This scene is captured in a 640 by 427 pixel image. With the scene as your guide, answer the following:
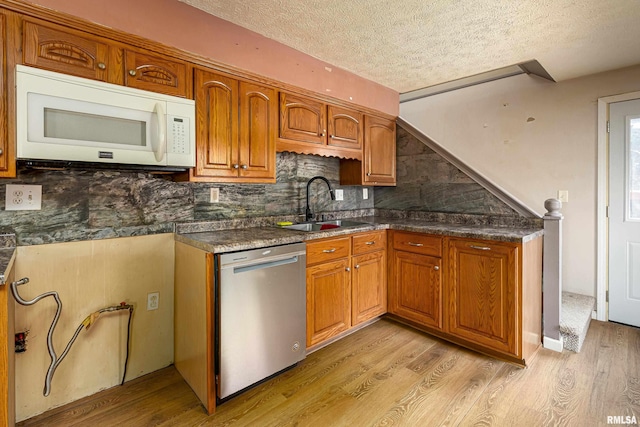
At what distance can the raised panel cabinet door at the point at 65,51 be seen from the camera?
4.92 feet

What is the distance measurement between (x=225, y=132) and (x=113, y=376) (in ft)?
5.71

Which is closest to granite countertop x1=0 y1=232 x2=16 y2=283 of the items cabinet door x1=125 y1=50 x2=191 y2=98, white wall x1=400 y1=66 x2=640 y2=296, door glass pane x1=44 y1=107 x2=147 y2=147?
door glass pane x1=44 y1=107 x2=147 y2=147

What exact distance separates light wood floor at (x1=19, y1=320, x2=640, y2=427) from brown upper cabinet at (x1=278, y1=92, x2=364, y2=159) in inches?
65.9

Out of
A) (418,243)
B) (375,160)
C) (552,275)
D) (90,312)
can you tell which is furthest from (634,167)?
(90,312)

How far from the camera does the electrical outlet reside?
2184 mm

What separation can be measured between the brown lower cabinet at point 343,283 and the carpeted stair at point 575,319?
4.69 ft

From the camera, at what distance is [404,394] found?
6.55 feet

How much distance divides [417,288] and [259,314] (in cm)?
150

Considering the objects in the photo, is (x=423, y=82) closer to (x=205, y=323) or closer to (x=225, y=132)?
(x=225, y=132)

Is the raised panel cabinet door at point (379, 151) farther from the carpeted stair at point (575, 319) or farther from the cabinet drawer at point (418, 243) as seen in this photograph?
the carpeted stair at point (575, 319)

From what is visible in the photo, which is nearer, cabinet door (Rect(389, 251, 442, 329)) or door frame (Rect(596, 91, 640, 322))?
cabinet door (Rect(389, 251, 442, 329))

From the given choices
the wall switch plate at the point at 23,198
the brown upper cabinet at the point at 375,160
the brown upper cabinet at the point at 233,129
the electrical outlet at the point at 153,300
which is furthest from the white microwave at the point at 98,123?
the brown upper cabinet at the point at 375,160

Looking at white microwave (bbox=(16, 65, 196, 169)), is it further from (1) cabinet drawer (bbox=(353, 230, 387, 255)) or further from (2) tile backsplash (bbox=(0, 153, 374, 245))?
(1) cabinet drawer (bbox=(353, 230, 387, 255))

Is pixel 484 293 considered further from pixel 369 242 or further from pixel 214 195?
pixel 214 195
